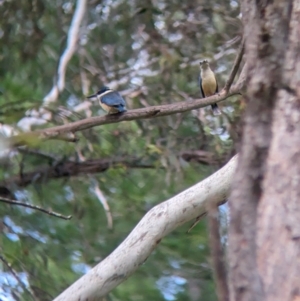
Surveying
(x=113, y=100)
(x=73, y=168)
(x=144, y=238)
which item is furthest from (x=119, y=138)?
(x=144, y=238)

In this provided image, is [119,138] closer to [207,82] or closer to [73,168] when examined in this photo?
[73,168]

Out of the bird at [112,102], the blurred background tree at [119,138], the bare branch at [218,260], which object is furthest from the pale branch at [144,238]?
the blurred background tree at [119,138]

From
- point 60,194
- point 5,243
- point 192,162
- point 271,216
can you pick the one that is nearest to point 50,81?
point 60,194

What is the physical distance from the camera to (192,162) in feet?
16.5

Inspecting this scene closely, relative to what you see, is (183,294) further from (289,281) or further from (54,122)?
(289,281)

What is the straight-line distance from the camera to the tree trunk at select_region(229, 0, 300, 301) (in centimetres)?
138

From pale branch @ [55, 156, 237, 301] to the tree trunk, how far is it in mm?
787

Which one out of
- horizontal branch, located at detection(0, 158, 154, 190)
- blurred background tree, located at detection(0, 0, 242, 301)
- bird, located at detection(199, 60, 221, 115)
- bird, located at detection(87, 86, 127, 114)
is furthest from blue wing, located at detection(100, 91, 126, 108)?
horizontal branch, located at detection(0, 158, 154, 190)

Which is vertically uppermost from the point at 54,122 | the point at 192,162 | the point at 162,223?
the point at 162,223

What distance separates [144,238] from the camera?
2527 mm

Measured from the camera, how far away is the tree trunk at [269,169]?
4.54 ft

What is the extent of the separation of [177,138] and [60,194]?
91 cm

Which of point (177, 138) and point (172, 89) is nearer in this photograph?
point (177, 138)

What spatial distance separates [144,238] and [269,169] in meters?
1.04
